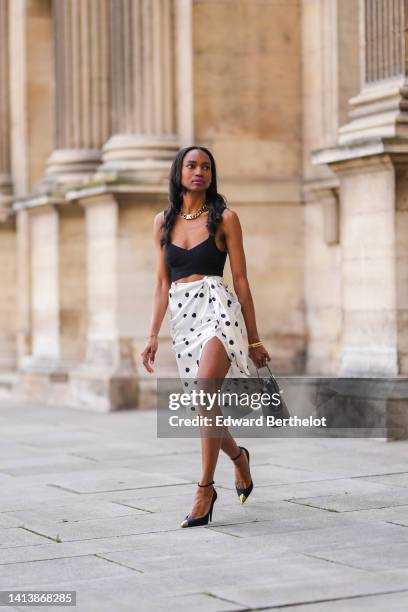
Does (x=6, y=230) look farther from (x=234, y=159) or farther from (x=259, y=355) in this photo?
(x=259, y=355)

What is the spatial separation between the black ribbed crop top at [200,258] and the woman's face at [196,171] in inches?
11.2

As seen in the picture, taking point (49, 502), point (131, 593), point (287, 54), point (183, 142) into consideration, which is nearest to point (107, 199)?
point (183, 142)

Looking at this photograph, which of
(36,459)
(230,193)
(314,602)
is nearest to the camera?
(314,602)

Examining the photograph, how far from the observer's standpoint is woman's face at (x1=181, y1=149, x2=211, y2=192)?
7777mm

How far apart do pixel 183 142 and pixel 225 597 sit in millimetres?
10228

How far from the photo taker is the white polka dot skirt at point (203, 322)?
764 centimetres

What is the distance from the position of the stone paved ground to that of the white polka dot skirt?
0.86 meters

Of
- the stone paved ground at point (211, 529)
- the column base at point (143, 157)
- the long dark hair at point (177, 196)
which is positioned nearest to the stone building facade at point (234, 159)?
the column base at point (143, 157)

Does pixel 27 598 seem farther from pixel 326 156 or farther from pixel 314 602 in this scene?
pixel 326 156

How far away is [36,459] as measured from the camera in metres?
11.3

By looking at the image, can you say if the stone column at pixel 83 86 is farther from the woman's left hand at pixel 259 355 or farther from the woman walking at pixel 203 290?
the woman's left hand at pixel 259 355

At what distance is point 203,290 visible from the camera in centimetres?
771

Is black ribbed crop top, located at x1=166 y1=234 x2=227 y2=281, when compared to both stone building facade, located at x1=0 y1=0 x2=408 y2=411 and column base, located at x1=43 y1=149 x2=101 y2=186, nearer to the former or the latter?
stone building facade, located at x1=0 y1=0 x2=408 y2=411

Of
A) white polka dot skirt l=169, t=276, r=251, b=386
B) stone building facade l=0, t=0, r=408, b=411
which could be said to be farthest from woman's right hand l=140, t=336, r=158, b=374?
stone building facade l=0, t=0, r=408, b=411
